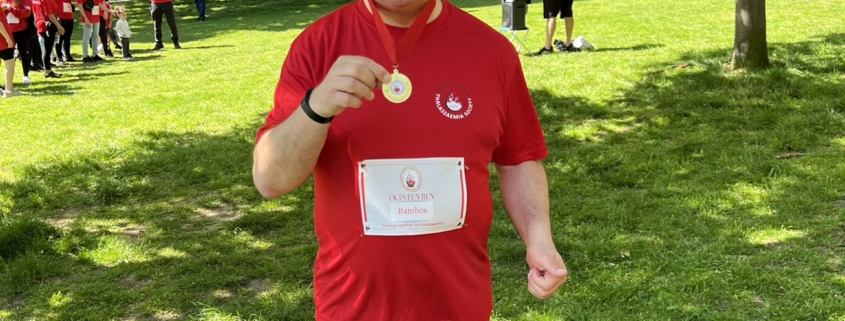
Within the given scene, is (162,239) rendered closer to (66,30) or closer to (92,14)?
(92,14)

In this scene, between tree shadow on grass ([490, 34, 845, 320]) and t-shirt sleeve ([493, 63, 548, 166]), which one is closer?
t-shirt sleeve ([493, 63, 548, 166])

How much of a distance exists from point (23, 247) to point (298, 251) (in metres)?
1.87

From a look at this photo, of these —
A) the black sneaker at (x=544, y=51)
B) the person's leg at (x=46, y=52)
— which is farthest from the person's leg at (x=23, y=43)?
the black sneaker at (x=544, y=51)

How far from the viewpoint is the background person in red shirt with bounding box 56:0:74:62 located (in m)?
15.3

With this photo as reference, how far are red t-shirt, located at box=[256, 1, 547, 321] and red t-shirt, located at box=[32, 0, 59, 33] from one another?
43.8 feet

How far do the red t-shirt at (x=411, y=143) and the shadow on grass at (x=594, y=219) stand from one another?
242 centimetres

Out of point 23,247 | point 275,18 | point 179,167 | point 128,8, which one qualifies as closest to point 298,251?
point 23,247

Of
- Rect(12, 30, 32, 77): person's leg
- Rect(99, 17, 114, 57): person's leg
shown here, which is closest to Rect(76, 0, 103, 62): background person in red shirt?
Rect(99, 17, 114, 57): person's leg

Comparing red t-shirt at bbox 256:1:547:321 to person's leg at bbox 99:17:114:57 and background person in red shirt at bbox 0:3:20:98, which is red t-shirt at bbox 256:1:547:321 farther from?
person's leg at bbox 99:17:114:57

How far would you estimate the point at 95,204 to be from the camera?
6426 millimetres

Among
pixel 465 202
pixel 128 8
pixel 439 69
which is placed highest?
pixel 439 69

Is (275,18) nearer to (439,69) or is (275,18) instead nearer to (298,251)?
(298,251)

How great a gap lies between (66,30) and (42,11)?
6.55 ft

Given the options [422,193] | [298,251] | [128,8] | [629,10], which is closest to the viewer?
[422,193]
